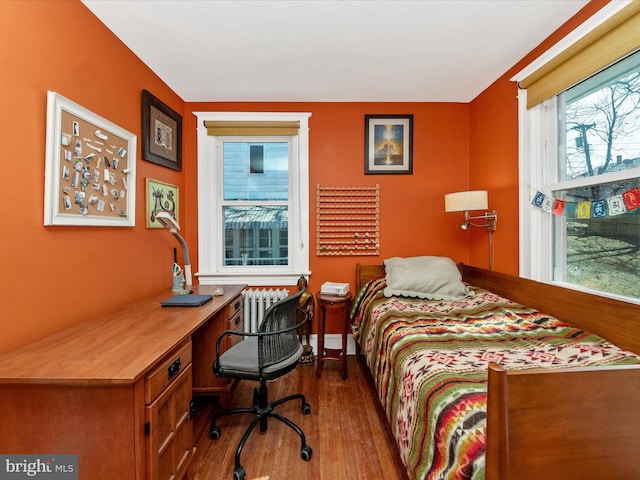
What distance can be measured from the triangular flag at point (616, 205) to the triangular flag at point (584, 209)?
0.15 m

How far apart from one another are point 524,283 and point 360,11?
204 cm

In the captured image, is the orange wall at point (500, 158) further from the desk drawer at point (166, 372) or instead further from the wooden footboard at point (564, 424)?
the desk drawer at point (166, 372)

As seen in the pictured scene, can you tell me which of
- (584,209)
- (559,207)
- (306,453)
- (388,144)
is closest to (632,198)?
(584,209)

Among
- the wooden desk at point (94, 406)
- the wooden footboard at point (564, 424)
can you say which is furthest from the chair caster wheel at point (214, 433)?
the wooden footboard at point (564, 424)

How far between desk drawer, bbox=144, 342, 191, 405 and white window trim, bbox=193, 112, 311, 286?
1.59 metres

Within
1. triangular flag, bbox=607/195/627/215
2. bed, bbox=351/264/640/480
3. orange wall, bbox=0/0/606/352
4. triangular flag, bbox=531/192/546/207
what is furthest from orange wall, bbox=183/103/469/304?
triangular flag, bbox=607/195/627/215

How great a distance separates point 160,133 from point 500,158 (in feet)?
9.33

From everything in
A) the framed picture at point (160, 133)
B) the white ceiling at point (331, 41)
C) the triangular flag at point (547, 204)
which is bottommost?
the triangular flag at point (547, 204)

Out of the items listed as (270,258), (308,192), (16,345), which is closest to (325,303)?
(270,258)

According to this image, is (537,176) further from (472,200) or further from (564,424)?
(564,424)

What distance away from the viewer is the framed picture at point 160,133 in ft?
7.60

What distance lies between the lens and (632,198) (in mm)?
1560

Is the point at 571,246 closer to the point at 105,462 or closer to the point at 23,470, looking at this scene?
the point at 105,462

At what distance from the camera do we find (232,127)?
3.00 meters
